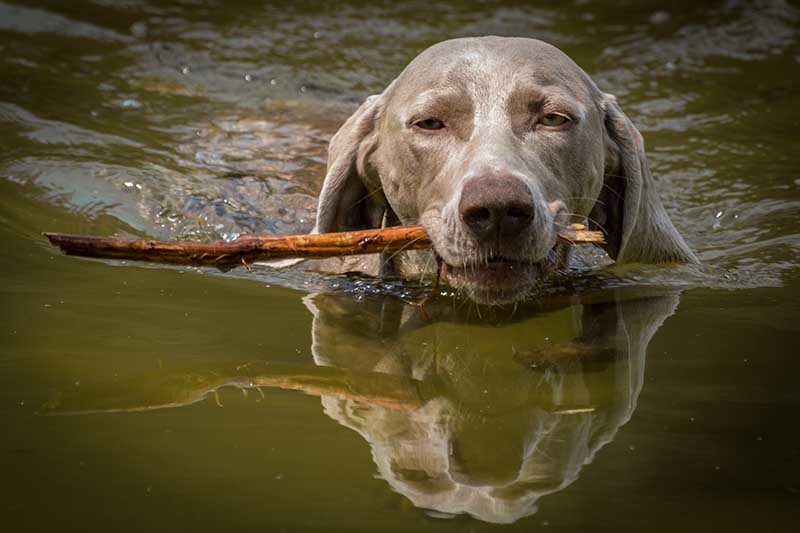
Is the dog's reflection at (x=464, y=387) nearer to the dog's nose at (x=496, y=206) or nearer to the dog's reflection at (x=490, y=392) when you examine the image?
the dog's reflection at (x=490, y=392)

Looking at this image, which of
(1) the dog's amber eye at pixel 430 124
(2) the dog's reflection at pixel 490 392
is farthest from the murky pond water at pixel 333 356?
(1) the dog's amber eye at pixel 430 124

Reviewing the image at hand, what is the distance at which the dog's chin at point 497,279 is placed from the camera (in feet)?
9.73

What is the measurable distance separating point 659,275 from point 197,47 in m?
4.17

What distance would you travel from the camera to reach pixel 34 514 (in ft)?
6.01

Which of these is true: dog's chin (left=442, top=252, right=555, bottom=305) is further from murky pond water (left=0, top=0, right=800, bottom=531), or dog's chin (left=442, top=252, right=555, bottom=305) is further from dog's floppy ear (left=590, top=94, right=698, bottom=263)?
dog's floppy ear (left=590, top=94, right=698, bottom=263)

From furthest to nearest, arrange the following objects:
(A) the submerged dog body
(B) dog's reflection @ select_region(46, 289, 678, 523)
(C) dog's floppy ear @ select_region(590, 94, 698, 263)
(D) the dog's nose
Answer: (C) dog's floppy ear @ select_region(590, 94, 698, 263) → (A) the submerged dog body → (D) the dog's nose → (B) dog's reflection @ select_region(46, 289, 678, 523)

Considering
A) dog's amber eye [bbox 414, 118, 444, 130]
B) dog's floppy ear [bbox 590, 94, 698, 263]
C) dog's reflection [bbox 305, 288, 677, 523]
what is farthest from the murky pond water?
dog's amber eye [bbox 414, 118, 444, 130]

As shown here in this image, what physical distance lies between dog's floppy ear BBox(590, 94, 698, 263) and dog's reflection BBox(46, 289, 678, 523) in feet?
1.06

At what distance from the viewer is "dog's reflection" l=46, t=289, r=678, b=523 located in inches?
81.3

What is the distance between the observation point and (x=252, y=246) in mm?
2934

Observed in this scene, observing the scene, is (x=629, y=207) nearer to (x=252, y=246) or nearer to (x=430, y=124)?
(x=430, y=124)

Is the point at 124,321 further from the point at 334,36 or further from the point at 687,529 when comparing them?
the point at 334,36

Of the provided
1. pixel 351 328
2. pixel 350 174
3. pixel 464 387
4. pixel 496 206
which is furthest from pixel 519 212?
pixel 350 174

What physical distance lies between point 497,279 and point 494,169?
11.7 inches
